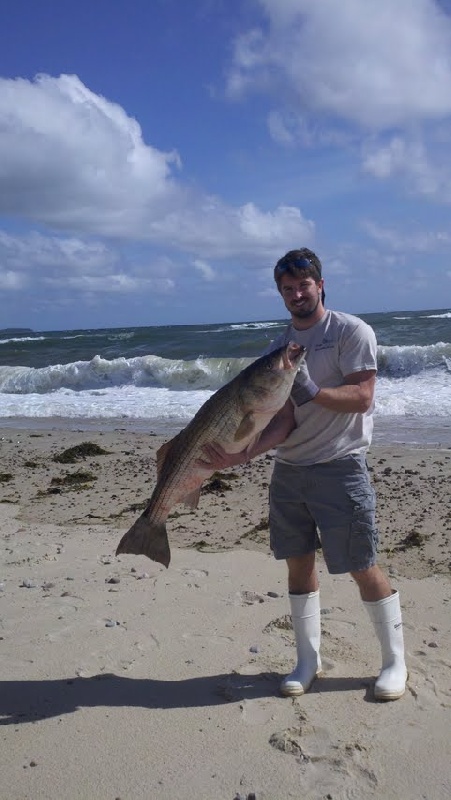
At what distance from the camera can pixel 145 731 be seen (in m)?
3.25

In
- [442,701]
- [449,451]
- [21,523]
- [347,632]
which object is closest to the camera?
[442,701]

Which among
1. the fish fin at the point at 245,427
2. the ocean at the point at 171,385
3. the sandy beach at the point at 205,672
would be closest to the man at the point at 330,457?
the fish fin at the point at 245,427

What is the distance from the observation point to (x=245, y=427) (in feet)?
10.7

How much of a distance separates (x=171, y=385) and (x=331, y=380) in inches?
722

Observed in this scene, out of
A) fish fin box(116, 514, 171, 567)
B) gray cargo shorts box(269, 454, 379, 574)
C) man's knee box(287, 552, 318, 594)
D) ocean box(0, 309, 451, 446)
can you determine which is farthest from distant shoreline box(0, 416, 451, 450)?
fish fin box(116, 514, 171, 567)

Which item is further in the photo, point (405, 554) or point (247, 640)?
point (405, 554)

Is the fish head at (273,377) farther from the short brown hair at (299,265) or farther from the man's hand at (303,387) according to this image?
the short brown hair at (299,265)

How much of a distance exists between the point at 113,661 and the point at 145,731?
0.69 m

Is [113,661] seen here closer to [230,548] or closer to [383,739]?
[383,739]

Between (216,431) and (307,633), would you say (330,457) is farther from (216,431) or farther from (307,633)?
(307,633)

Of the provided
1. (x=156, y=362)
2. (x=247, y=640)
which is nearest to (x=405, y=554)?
(x=247, y=640)

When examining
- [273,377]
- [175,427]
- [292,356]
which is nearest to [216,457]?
[273,377]

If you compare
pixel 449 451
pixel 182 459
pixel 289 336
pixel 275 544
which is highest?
pixel 289 336

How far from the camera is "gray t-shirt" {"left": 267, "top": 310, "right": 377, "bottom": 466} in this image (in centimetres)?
335
